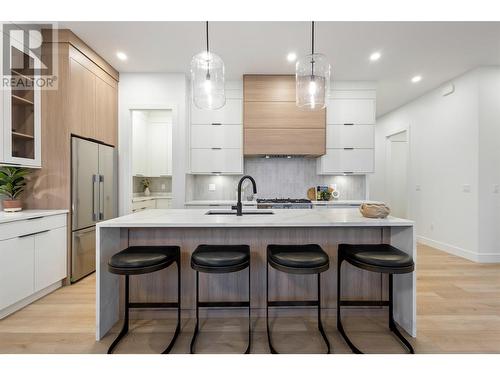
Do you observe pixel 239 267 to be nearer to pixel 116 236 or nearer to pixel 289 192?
pixel 116 236

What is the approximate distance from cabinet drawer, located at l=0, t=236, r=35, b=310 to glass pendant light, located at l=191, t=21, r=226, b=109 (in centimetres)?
207

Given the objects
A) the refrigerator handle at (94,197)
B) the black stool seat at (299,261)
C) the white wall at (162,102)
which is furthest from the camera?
the white wall at (162,102)

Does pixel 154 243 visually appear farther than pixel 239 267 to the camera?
Yes

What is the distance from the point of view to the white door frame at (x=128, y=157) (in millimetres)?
3850

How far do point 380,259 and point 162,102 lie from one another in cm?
363

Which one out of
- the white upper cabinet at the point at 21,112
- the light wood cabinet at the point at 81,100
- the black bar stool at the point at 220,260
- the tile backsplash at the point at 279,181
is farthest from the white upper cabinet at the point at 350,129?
the white upper cabinet at the point at 21,112

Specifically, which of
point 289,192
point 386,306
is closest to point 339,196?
A: point 289,192

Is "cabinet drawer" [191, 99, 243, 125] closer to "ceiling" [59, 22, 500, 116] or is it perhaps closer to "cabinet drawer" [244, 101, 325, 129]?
"cabinet drawer" [244, 101, 325, 129]

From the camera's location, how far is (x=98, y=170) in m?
3.36

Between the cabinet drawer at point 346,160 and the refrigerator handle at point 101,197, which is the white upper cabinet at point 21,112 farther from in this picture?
the cabinet drawer at point 346,160

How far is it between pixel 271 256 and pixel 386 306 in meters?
1.25

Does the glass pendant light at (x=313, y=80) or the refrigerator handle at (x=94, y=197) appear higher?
the glass pendant light at (x=313, y=80)

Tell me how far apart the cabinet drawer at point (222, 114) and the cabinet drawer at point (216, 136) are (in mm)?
81

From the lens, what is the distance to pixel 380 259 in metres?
1.66
